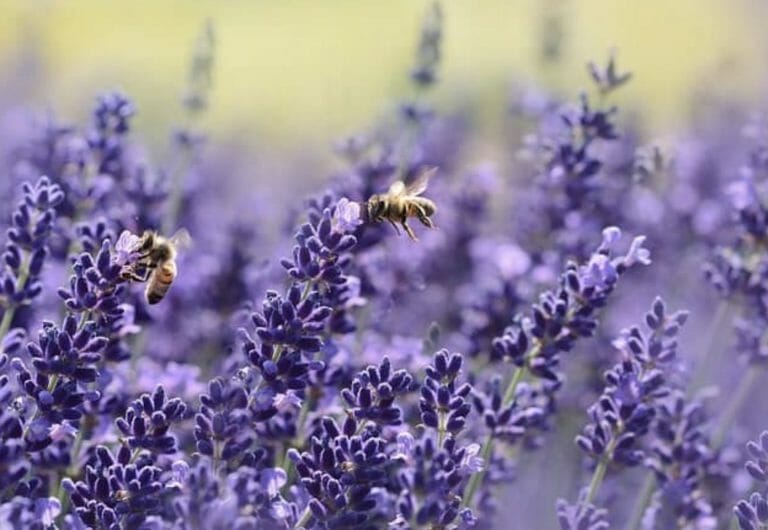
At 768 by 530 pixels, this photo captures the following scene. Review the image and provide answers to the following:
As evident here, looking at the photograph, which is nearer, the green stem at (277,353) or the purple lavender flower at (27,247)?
the green stem at (277,353)

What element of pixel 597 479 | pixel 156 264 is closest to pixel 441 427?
pixel 597 479

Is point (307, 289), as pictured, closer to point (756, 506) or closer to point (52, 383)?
point (52, 383)

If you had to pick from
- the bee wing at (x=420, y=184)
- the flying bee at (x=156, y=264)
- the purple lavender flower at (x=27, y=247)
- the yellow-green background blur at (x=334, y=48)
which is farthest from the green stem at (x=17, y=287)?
the yellow-green background blur at (x=334, y=48)

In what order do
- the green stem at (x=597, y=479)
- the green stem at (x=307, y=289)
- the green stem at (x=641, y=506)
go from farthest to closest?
the green stem at (x=641, y=506) < the green stem at (x=597, y=479) < the green stem at (x=307, y=289)

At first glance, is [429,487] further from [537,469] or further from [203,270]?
[537,469]

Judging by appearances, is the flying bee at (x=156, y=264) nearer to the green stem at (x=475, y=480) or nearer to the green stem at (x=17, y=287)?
the green stem at (x=17, y=287)

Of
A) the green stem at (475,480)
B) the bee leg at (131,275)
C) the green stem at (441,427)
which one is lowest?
the green stem at (441,427)

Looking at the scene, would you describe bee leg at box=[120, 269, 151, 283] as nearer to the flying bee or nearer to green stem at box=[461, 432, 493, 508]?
the flying bee
